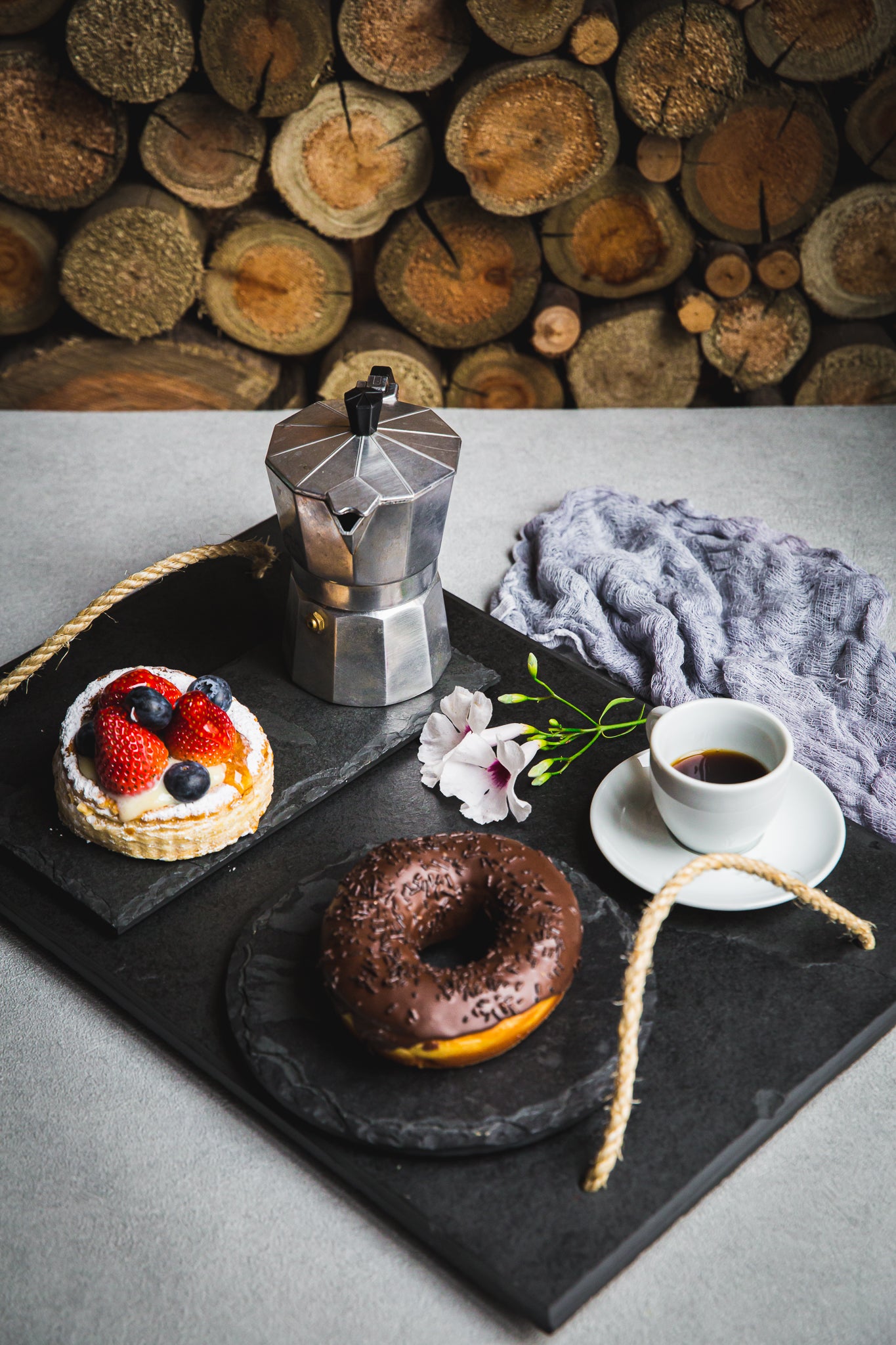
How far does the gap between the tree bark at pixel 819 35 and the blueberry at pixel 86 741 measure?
151 cm

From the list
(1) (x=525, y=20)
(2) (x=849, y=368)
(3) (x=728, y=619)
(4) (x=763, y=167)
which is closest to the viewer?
(3) (x=728, y=619)

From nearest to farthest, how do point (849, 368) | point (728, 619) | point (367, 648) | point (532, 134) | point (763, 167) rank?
point (367, 648), point (728, 619), point (532, 134), point (763, 167), point (849, 368)

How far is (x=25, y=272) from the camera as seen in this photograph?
190 cm

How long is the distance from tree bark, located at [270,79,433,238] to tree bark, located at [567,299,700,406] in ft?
1.34

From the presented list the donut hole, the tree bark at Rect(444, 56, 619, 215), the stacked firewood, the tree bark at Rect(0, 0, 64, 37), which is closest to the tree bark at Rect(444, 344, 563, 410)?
the stacked firewood

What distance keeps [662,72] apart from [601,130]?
0.42 feet

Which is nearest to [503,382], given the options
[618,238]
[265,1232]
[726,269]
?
[618,238]

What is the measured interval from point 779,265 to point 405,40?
738mm

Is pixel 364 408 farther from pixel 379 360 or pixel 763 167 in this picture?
pixel 763 167

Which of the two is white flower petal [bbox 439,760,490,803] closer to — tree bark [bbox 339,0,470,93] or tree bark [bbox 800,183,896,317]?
tree bark [bbox 339,0,470,93]

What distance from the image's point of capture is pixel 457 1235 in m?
0.76

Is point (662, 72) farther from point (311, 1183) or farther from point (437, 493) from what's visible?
point (311, 1183)

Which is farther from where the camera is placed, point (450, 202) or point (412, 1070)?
point (450, 202)

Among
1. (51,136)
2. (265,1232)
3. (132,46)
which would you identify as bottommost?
(265,1232)
